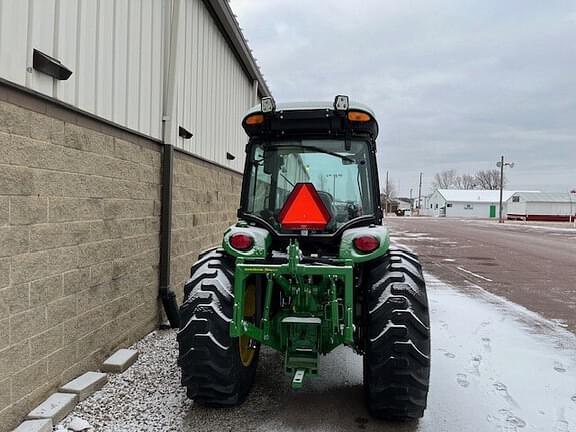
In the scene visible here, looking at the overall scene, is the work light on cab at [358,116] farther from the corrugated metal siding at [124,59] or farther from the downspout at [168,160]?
the downspout at [168,160]

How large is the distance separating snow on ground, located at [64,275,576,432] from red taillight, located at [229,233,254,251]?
4.17ft

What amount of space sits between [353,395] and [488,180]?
118504 mm

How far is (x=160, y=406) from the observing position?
3.93m

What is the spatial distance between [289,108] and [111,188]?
1.91 m

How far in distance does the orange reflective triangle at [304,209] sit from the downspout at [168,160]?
2.59 meters

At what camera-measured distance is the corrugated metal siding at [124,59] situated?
352cm

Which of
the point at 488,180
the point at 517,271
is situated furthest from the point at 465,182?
the point at 517,271

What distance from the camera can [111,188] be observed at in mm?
4828

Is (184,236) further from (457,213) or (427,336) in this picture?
(457,213)

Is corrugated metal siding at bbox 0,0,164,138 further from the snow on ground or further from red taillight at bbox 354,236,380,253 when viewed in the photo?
red taillight at bbox 354,236,380,253

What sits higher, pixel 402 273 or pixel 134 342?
pixel 402 273

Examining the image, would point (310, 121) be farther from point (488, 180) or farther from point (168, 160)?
point (488, 180)

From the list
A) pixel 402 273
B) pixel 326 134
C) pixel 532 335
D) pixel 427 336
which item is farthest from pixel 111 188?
pixel 532 335

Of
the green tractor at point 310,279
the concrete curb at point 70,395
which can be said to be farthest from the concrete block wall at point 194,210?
the green tractor at point 310,279
